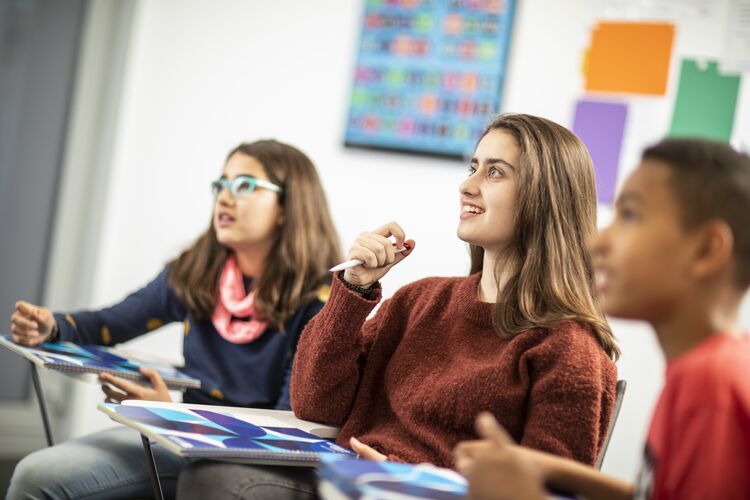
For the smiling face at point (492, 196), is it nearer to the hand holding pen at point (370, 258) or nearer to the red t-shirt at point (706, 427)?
the hand holding pen at point (370, 258)

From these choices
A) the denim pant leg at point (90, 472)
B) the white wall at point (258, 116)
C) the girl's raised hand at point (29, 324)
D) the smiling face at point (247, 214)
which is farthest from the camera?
the white wall at point (258, 116)

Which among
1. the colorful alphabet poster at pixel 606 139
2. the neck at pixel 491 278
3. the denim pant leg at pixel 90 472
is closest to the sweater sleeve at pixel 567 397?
the neck at pixel 491 278

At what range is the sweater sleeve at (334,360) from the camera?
5.13 feet

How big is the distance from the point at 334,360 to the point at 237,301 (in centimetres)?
63

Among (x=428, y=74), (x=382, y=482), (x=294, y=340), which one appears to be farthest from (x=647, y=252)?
(x=428, y=74)

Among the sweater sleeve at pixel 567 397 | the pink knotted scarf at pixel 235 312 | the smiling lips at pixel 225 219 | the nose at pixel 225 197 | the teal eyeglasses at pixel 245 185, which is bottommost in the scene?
the pink knotted scarf at pixel 235 312

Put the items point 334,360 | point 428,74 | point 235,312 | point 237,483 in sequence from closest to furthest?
point 237,483, point 334,360, point 235,312, point 428,74

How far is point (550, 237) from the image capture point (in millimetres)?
1488

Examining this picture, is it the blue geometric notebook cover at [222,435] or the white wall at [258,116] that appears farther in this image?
the white wall at [258,116]

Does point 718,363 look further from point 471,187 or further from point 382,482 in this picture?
point 471,187

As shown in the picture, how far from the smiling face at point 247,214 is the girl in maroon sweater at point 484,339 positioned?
616 millimetres

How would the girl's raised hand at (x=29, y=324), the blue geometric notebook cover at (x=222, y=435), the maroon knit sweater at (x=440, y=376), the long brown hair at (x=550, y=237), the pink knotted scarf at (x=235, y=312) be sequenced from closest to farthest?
1. the blue geometric notebook cover at (x=222, y=435)
2. the maroon knit sweater at (x=440, y=376)
3. the long brown hair at (x=550, y=237)
4. the girl's raised hand at (x=29, y=324)
5. the pink knotted scarf at (x=235, y=312)

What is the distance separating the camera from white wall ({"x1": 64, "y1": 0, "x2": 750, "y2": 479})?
9.75 feet

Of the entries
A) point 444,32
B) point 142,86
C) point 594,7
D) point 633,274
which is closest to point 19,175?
point 142,86
